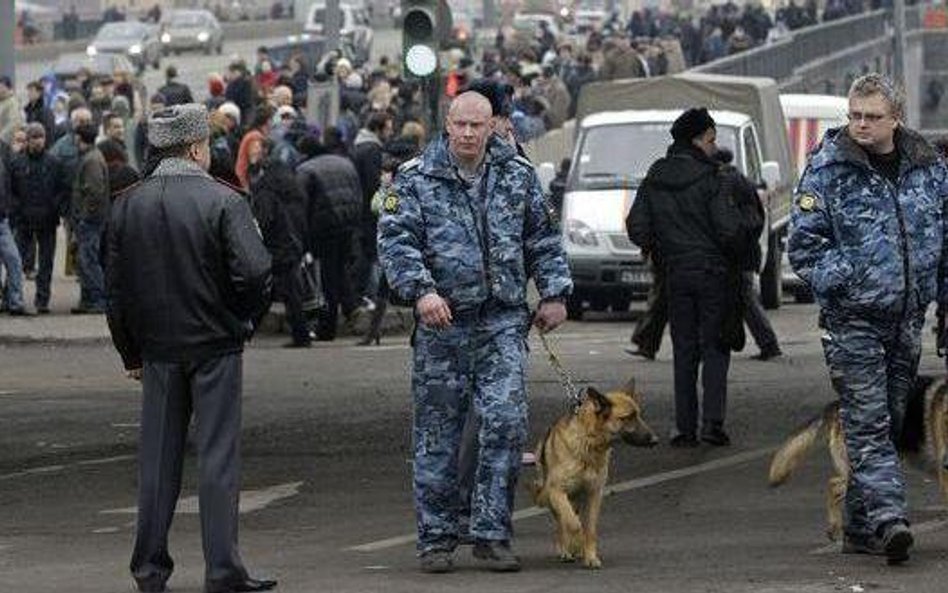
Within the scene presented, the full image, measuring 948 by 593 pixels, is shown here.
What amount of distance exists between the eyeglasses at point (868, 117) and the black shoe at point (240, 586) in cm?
263

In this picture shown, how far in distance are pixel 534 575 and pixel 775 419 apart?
6.92 meters

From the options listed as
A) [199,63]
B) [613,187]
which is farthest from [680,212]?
[199,63]

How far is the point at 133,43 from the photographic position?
91.5 m

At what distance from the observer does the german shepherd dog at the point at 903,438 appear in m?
12.6

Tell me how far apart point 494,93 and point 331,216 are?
1421 centimetres

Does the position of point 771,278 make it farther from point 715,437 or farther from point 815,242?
point 815,242

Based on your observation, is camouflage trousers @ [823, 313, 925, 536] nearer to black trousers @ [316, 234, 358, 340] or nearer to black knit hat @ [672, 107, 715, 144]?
black knit hat @ [672, 107, 715, 144]

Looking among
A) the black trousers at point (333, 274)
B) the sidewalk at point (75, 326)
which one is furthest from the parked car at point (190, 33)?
the black trousers at point (333, 274)

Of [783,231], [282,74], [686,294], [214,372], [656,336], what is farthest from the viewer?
[282,74]

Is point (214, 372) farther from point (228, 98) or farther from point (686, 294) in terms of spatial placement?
point (228, 98)

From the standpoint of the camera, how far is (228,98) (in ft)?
157

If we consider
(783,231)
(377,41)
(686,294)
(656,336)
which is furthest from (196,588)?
(377,41)

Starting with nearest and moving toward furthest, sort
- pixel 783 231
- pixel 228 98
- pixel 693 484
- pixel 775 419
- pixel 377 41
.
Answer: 1. pixel 693 484
2. pixel 775 419
3. pixel 783 231
4. pixel 228 98
5. pixel 377 41

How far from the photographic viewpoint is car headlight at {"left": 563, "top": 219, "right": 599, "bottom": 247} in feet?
104
